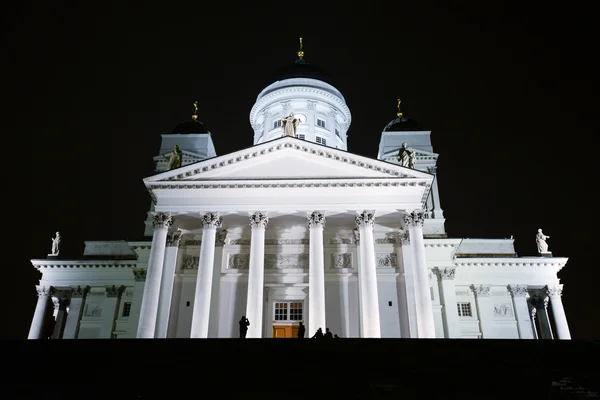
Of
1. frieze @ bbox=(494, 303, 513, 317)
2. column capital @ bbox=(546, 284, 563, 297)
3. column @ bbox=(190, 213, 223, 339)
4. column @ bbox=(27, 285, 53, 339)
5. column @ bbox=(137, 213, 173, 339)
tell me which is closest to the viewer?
column @ bbox=(190, 213, 223, 339)

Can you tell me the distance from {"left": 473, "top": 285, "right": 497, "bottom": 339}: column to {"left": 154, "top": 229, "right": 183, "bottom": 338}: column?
18473 millimetres

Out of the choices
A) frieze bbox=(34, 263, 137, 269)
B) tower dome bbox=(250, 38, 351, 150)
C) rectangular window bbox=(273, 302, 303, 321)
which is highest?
tower dome bbox=(250, 38, 351, 150)

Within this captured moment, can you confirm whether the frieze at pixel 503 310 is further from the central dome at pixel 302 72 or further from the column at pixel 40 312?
the column at pixel 40 312

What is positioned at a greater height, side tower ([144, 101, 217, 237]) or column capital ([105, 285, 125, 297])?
side tower ([144, 101, 217, 237])

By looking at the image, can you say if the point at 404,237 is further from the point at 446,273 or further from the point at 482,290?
the point at 482,290

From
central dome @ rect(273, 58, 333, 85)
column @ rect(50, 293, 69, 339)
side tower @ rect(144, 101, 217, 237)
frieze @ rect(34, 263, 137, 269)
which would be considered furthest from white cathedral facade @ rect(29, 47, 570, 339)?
central dome @ rect(273, 58, 333, 85)

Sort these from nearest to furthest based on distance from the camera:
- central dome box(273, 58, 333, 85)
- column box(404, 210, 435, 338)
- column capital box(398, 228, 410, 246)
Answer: column box(404, 210, 435, 338)
column capital box(398, 228, 410, 246)
central dome box(273, 58, 333, 85)

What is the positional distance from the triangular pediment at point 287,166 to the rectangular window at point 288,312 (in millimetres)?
6828

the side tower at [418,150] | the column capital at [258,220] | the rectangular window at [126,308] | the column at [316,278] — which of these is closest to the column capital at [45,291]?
the rectangular window at [126,308]

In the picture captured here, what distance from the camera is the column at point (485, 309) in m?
29.6

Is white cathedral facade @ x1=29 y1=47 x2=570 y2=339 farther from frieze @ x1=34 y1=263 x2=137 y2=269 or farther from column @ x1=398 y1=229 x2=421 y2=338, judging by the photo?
frieze @ x1=34 y1=263 x2=137 y2=269

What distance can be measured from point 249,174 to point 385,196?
21.5 ft

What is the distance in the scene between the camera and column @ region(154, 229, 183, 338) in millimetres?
22027

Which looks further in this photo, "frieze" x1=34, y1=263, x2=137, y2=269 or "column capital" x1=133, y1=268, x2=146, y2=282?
"frieze" x1=34, y1=263, x2=137, y2=269
